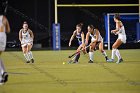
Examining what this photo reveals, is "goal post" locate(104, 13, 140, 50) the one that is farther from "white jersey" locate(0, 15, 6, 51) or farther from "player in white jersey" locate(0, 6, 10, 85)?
"white jersey" locate(0, 15, 6, 51)

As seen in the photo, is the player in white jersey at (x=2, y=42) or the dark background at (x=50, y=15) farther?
the dark background at (x=50, y=15)

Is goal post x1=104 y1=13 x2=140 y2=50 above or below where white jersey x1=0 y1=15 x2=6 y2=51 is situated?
above

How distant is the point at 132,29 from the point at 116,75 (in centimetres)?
2108

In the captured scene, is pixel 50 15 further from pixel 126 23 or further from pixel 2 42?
pixel 2 42

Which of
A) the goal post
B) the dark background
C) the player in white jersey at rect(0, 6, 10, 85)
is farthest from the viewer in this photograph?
the dark background

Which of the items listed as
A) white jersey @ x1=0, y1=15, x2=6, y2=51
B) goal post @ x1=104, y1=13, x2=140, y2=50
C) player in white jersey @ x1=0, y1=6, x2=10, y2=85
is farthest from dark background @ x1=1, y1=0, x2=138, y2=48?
white jersey @ x1=0, y1=15, x2=6, y2=51

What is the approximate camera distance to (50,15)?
36062 millimetres

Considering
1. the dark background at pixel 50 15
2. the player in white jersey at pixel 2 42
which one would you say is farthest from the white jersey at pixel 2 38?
the dark background at pixel 50 15

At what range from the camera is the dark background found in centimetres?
3581

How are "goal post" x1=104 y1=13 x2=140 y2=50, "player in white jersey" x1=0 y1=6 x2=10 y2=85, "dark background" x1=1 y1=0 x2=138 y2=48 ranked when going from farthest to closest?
"dark background" x1=1 y1=0 x2=138 y2=48, "goal post" x1=104 y1=13 x2=140 y2=50, "player in white jersey" x1=0 y1=6 x2=10 y2=85

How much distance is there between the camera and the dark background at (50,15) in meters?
35.8

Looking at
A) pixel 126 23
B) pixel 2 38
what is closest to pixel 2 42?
pixel 2 38

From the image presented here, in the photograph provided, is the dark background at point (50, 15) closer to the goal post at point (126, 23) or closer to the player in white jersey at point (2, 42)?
the goal post at point (126, 23)

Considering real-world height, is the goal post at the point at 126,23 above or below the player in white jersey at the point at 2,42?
above
